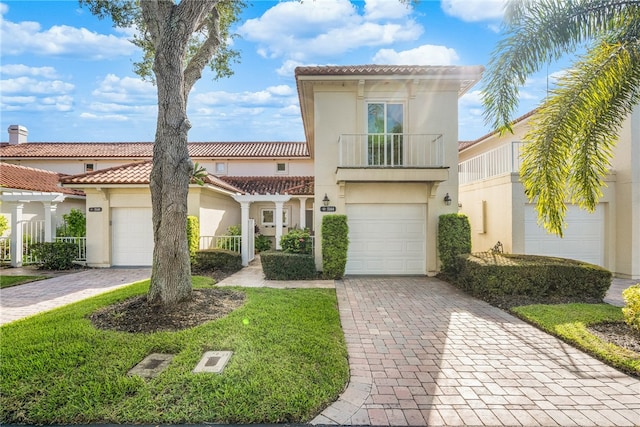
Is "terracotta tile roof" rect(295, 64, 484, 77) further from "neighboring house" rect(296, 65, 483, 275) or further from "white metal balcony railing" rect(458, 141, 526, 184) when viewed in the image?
"white metal balcony railing" rect(458, 141, 526, 184)

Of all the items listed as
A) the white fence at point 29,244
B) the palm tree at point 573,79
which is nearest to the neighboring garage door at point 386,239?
the palm tree at point 573,79

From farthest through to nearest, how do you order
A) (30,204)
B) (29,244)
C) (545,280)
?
(30,204), (29,244), (545,280)

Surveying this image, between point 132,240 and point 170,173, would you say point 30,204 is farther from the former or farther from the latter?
point 170,173

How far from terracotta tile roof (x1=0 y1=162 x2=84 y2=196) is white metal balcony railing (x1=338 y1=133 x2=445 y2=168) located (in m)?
12.9

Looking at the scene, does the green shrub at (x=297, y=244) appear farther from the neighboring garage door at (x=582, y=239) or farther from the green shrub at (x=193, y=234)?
the neighboring garage door at (x=582, y=239)

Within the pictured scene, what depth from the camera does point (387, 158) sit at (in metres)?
10.6

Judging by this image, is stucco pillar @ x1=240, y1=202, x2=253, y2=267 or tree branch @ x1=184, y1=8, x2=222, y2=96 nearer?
tree branch @ x1=184, y1=8, x2=222, y2=96

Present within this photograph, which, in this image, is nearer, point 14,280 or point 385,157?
point 14,280

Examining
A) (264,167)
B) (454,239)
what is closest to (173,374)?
(454,239)

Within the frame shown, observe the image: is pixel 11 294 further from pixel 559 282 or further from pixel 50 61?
pixel 559 282

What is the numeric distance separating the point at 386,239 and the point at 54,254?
41.7 ft

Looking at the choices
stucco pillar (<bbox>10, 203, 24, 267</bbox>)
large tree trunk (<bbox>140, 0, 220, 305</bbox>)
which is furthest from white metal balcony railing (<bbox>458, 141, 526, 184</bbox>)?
stucco pillar (<bbox>10, 203, 24, 267</bbox>)

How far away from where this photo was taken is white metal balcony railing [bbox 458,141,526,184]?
1022cm

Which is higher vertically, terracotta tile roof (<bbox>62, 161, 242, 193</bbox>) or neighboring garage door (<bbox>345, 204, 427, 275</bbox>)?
terracotta tile roof (<bbox>62, 161, 242, 193</bbox>)
